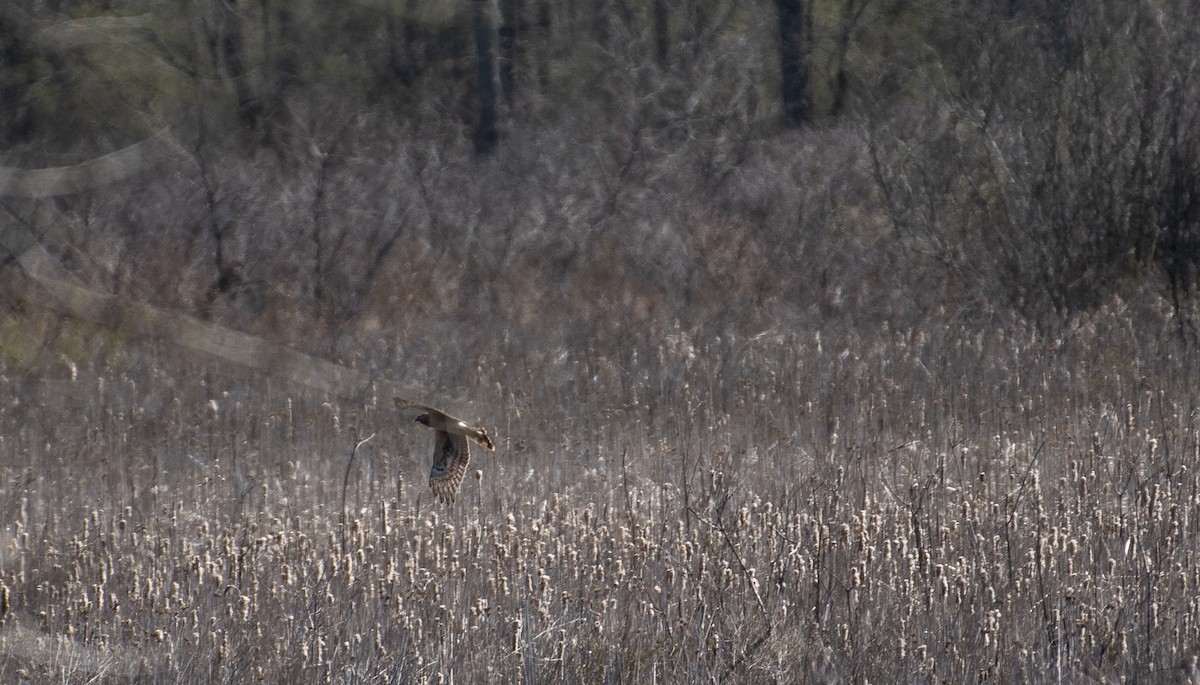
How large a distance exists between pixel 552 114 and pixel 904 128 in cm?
473

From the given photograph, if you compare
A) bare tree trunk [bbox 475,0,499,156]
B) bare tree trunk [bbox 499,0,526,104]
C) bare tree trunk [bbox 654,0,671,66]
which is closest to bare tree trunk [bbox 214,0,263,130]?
bare tree trunk [bbox 475,0,499,156]

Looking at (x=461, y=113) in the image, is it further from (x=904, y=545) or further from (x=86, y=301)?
(x=86, y=301)

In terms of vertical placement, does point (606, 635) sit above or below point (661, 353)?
above

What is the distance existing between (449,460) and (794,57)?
40.7ft

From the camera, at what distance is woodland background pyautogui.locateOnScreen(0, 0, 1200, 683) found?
3625 millimetres

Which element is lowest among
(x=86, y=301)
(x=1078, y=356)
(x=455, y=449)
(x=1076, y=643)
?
(x=1078, y=356)

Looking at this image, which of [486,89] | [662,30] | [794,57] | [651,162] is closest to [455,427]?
[651,162]

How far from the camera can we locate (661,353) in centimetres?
805

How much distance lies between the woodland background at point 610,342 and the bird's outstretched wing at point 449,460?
37 cm

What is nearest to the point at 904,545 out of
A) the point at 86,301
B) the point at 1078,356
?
the point at 86,301

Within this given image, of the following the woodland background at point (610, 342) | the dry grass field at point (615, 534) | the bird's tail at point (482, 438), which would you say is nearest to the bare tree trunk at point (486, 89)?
the woodland background at point (610, 342)

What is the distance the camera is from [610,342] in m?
9.69

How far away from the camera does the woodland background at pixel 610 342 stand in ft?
11.9

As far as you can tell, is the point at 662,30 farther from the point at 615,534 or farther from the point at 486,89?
the point at 615,534
